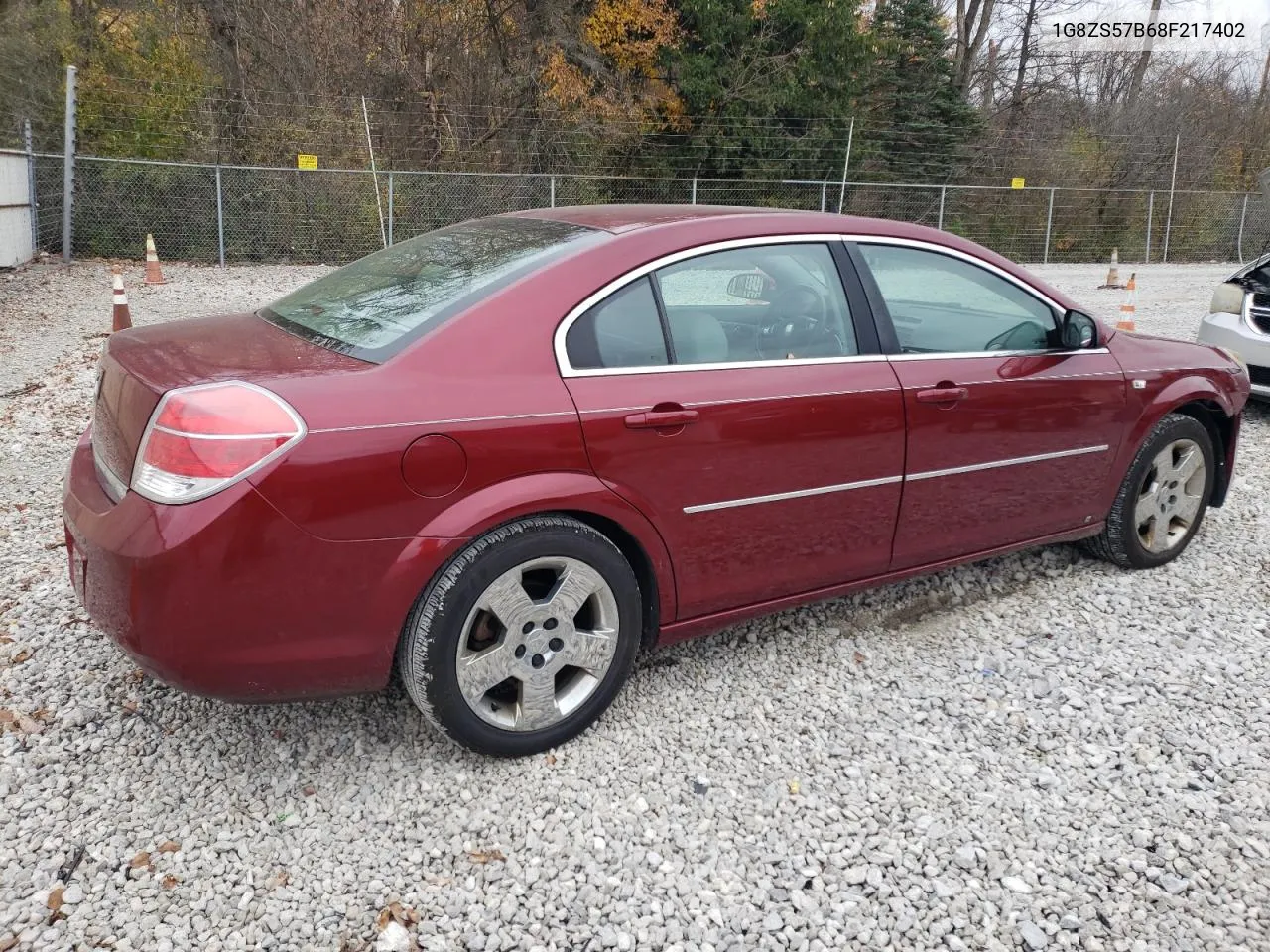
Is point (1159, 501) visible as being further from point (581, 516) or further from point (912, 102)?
point (912, 102)

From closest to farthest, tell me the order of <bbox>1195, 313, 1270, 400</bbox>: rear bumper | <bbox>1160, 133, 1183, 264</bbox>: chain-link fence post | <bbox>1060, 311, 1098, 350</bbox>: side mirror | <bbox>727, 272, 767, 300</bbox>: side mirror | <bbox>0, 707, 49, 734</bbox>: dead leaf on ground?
<bbox>0, 707, 49, 734</bbox>: dead leaf on ground < <bbox>727, 272, 767, 300</bbox>: side mirror < <bbox>1060, 311, 1098, 350</bbox>: side mirror < <bbox>1195, 313, 1270, 400</bbox>: rear bumper < <bbox>1160, 133, 1183, 264</bbox>: chain-link fence post

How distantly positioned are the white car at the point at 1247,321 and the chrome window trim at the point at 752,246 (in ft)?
13.9

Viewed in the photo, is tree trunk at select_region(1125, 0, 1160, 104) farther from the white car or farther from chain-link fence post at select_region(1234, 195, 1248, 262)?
the white car

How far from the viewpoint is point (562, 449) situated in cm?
277

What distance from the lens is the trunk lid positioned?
2.60m

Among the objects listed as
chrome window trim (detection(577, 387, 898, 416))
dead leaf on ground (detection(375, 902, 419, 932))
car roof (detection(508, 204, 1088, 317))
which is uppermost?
car roof (detection(508, 204, 1088, 317))

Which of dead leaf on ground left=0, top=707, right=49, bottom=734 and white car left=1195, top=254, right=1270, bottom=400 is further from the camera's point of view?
white car left=1195, top=254, right=1270, bottom=400

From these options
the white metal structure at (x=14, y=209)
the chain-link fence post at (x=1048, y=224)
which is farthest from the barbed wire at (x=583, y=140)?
the white metal structure at (x=14, y=209)

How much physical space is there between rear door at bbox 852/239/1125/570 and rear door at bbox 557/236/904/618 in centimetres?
12

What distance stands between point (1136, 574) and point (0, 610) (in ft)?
15.5

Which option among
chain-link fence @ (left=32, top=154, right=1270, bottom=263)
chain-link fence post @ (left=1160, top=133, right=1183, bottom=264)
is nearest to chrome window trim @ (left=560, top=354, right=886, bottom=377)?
chain-link fence @ (left=32, top=154, right=1270, bottom=263)

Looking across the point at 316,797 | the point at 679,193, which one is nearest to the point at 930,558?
the point at 316,797

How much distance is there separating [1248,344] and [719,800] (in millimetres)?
6543

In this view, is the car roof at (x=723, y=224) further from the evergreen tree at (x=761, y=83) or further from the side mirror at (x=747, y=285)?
the evergreen tree at (x=761, y=83)
